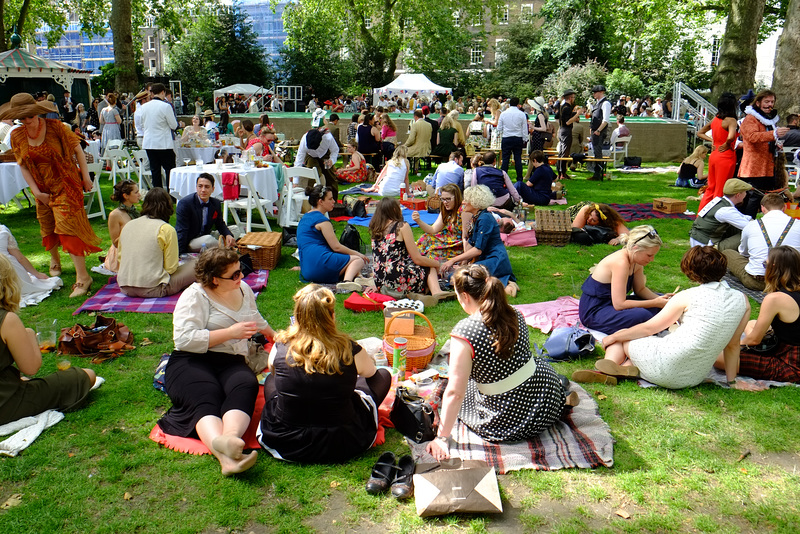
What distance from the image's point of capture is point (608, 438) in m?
3.85

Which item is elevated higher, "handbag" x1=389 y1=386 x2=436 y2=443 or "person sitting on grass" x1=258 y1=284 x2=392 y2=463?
"person sitting on grass" x1=258 y1=284 x2=392 y2=463

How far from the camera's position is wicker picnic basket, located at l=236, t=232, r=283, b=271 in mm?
7469

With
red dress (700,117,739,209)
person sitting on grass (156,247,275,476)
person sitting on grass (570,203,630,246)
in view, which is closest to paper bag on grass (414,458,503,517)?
person sitting on grass (156,247,275,476)

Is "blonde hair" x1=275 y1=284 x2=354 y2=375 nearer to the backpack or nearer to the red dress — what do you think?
the backpack

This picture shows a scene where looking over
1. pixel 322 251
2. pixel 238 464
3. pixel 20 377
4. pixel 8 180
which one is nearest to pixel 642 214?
pixel 322 251

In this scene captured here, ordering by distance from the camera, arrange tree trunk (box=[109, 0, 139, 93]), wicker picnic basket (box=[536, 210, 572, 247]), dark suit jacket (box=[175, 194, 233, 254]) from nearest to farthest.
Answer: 1. dark suit jacket (box=[175, 194, 233, 254])
2. wicker picnic basket (box=[536, 210, 572, 247])
3. tree trunk (box=[109, 0, 139, 93])

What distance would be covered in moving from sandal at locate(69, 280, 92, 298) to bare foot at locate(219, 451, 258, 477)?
3.95m

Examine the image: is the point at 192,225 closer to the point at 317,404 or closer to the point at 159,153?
the point at 159,153

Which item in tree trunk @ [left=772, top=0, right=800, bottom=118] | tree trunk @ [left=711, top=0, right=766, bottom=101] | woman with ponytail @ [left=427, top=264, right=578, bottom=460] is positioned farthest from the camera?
tree trunk @ [left=711, top=0, right=766, bottom=101]

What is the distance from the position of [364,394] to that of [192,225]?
4122 millimetres

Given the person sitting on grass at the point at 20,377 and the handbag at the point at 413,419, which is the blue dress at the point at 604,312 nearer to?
the handbag at the point at 413,419

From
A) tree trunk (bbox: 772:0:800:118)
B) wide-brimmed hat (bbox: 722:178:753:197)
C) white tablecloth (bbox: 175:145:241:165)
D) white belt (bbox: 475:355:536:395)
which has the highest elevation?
tree trunk (bbox: 772:0:800:118)

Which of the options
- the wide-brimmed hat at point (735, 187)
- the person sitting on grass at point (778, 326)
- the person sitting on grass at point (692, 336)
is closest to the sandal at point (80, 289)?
the person sitting on grass at point (692, 336)

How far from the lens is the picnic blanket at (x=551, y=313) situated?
5781mm
